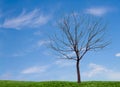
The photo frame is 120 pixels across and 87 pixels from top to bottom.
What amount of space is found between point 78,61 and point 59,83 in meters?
4.55

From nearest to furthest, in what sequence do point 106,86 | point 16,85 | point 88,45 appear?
1. point 106,86
2. point 16,85
3. point 88,45

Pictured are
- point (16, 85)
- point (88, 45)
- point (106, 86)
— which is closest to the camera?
point (106, 86)

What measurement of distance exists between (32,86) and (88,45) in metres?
10.4

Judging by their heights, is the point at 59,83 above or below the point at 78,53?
below

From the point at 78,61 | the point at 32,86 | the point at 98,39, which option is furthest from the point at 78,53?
the point at 32,86

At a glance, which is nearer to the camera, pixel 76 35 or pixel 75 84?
pixel 75 84

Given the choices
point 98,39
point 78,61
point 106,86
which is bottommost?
point 106,86

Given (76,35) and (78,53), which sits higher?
(76,35)

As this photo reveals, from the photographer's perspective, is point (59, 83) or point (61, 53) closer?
Answer: point (59, 83)

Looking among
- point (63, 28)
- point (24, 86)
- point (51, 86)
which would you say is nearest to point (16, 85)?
point (24, 86)

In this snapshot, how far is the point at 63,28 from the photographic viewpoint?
151 ft

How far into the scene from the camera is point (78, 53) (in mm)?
43438

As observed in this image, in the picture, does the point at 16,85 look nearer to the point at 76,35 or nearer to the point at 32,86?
the point at 32,86

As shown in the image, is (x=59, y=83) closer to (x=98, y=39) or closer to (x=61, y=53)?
(x=61, y=53)
